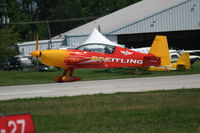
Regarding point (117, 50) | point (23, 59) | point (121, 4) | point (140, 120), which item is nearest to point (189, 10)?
point (23, 59)

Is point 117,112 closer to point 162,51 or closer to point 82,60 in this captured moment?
point 82,60

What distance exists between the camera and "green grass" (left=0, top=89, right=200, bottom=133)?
9.83 meters

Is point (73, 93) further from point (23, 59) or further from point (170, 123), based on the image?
point (23, 59)

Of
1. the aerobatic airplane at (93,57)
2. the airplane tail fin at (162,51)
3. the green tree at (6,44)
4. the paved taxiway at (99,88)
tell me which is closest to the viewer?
the paved taxiway at (99,88)

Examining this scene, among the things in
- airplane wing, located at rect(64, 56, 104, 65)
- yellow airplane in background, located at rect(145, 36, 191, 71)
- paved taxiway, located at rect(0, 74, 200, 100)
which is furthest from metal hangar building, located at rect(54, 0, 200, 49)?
paved taxiway, located at rect(0, 74, 200, 100)

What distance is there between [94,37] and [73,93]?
701 inches

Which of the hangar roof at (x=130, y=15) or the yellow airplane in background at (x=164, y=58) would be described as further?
the hangar roof at (x=130, y=15)

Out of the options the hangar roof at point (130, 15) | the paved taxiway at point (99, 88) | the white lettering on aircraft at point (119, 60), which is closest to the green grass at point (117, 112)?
the paved taxiway at point (99, 88)

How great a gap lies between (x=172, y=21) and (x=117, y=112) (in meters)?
34.7

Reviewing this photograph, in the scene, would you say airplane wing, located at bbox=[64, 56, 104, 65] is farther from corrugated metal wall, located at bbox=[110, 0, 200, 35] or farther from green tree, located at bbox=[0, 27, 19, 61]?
green tree, located at bbox=[0, 27, 19, 61]

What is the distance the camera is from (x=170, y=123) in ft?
33.3

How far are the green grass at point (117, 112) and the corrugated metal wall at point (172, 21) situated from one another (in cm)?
3026

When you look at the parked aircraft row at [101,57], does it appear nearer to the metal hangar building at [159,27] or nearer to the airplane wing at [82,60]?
the airplane wing at [82,60]

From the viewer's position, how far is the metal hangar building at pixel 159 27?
44.4 meters
